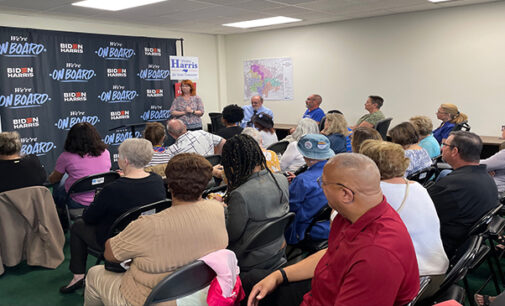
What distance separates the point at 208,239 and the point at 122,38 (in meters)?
6.36

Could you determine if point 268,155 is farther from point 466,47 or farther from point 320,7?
point 466,47

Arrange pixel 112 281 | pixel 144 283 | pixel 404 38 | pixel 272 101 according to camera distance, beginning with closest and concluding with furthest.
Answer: pixel 144 283 < pixel 112 281 < pixel 404 38 < pixel 272 101

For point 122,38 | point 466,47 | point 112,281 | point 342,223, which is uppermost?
point 122,38

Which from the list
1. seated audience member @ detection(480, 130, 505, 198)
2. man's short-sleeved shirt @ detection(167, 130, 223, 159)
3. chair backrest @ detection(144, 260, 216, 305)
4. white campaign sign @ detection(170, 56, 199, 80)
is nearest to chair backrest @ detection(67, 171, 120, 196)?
man's short-sleeved shirt @ detection(167, 130, 223, 159)

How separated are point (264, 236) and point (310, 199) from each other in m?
0.64

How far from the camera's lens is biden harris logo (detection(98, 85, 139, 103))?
7047mm

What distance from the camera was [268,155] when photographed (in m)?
3.28

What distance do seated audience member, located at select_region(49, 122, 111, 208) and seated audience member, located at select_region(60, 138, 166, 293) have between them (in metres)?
0.73

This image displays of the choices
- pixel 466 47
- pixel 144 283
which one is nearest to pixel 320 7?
pixel 466 47

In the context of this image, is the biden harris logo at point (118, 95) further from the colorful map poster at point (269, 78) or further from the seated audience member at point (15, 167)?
the seated audience member at point (15, 167)

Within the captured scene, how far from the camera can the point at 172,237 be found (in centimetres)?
164

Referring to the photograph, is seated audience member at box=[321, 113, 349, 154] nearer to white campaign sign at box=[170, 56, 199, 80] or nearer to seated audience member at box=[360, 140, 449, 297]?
seated audience member at box=[360, 140, 449, 297]

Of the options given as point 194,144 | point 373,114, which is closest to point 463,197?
point 194,144

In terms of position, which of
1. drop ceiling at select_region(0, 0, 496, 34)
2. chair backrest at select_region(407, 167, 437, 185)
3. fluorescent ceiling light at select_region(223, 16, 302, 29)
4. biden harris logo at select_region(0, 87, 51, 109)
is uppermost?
fluorescent ceiling light at select_region(223, 16, 302, 29)
